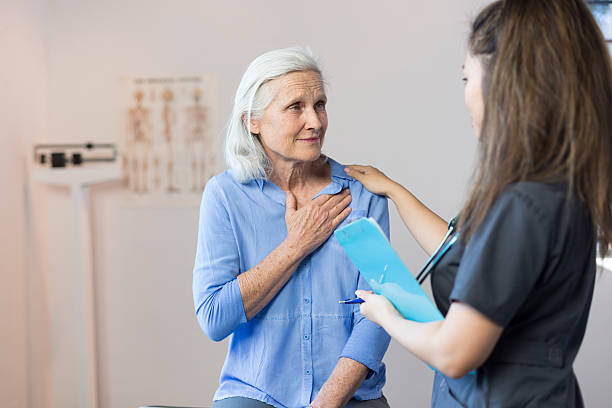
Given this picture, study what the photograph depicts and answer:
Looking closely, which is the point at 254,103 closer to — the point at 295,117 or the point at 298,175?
the point at 295,117

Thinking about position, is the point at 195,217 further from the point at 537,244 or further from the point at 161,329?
the point at 537,244

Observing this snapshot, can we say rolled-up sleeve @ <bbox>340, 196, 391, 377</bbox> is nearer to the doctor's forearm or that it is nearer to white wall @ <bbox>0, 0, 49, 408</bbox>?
the doctor's forearm

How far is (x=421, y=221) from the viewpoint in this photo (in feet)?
5.09

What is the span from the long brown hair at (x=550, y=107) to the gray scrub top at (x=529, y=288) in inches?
1.2

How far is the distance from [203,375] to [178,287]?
0.49m

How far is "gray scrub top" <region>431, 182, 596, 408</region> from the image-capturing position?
89cm

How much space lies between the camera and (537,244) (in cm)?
88

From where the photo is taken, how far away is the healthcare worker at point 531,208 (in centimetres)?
89

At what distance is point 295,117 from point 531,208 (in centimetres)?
87

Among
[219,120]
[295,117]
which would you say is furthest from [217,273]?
[219,120]

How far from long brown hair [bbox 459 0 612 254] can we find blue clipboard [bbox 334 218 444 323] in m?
0.17

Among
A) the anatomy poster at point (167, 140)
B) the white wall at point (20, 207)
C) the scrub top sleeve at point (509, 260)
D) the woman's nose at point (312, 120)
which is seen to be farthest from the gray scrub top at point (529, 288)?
the white wall at point (20, 207)

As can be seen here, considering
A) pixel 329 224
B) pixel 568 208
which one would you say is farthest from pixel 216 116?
pixel 568 208

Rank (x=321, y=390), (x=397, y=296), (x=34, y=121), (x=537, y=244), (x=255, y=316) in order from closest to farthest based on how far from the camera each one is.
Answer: (x=537, y=244), (x=397, y=296), (x=321, y=390), (x=255, y=316), (x=34, y=121)
